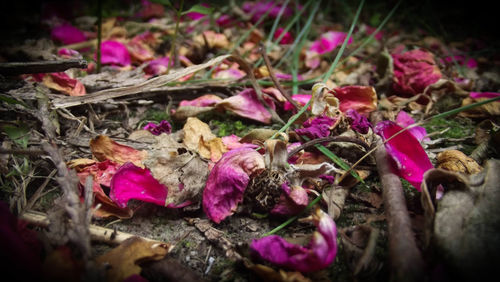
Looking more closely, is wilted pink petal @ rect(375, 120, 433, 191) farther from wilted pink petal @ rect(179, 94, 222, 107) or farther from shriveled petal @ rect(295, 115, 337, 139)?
wilted pink petal @ rect(179, 94, 222, 107)

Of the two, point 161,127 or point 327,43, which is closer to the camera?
point 161,127

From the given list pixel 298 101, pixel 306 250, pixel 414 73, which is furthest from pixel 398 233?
pixel 414 73

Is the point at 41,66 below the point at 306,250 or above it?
above

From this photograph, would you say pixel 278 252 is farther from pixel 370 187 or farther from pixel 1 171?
pixel 1 171

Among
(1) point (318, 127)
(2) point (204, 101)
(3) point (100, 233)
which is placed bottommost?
(3) point (100, 233)

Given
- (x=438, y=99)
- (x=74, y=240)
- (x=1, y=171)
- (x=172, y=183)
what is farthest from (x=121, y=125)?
(x=438, y=99)

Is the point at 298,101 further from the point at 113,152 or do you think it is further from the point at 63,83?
the point at 63,83

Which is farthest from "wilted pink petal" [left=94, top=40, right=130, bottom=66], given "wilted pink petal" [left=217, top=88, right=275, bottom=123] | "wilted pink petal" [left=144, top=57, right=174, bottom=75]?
"wilted pink petal" [left=217, top=88, right=275, bottom=123]

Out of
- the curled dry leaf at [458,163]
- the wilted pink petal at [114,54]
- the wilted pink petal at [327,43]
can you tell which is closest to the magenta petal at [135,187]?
the curled dry leaf at [458,163]
